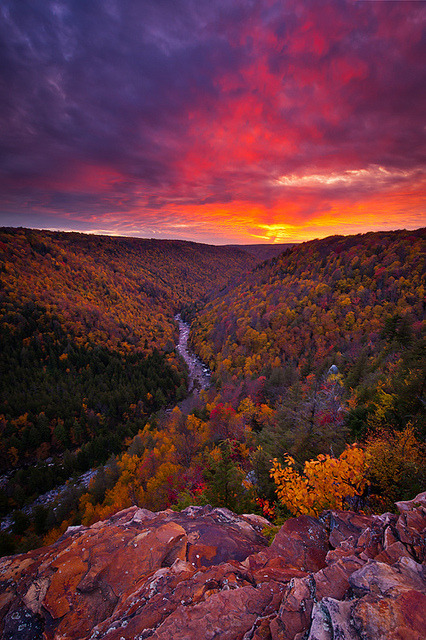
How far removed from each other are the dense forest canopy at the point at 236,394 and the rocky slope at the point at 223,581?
261 centimetres

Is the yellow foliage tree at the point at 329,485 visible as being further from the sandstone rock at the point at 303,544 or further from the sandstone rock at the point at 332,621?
the sandstone rock at the point at 332,621

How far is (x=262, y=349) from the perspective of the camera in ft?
263

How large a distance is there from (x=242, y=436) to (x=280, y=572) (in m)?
35.8

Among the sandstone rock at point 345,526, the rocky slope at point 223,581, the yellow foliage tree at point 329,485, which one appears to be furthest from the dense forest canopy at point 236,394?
the rocky slope at point 223,581

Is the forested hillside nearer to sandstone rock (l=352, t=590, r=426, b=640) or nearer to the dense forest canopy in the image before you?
the dense forest canopy

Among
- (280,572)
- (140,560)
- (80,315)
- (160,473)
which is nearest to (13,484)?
(160,473)

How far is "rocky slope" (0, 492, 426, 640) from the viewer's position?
4.31 m

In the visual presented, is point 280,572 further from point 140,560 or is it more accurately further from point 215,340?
point 215,340

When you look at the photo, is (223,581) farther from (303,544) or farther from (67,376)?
(67,376)

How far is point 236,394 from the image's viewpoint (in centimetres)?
5788

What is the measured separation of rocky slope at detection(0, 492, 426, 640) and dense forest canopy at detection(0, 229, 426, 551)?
261 centimetres

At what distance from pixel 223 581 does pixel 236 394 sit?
53.1 meters

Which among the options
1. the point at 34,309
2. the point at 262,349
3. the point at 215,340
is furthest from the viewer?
the point at 34,309

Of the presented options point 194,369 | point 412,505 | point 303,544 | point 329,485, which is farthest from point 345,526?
point 194,369
